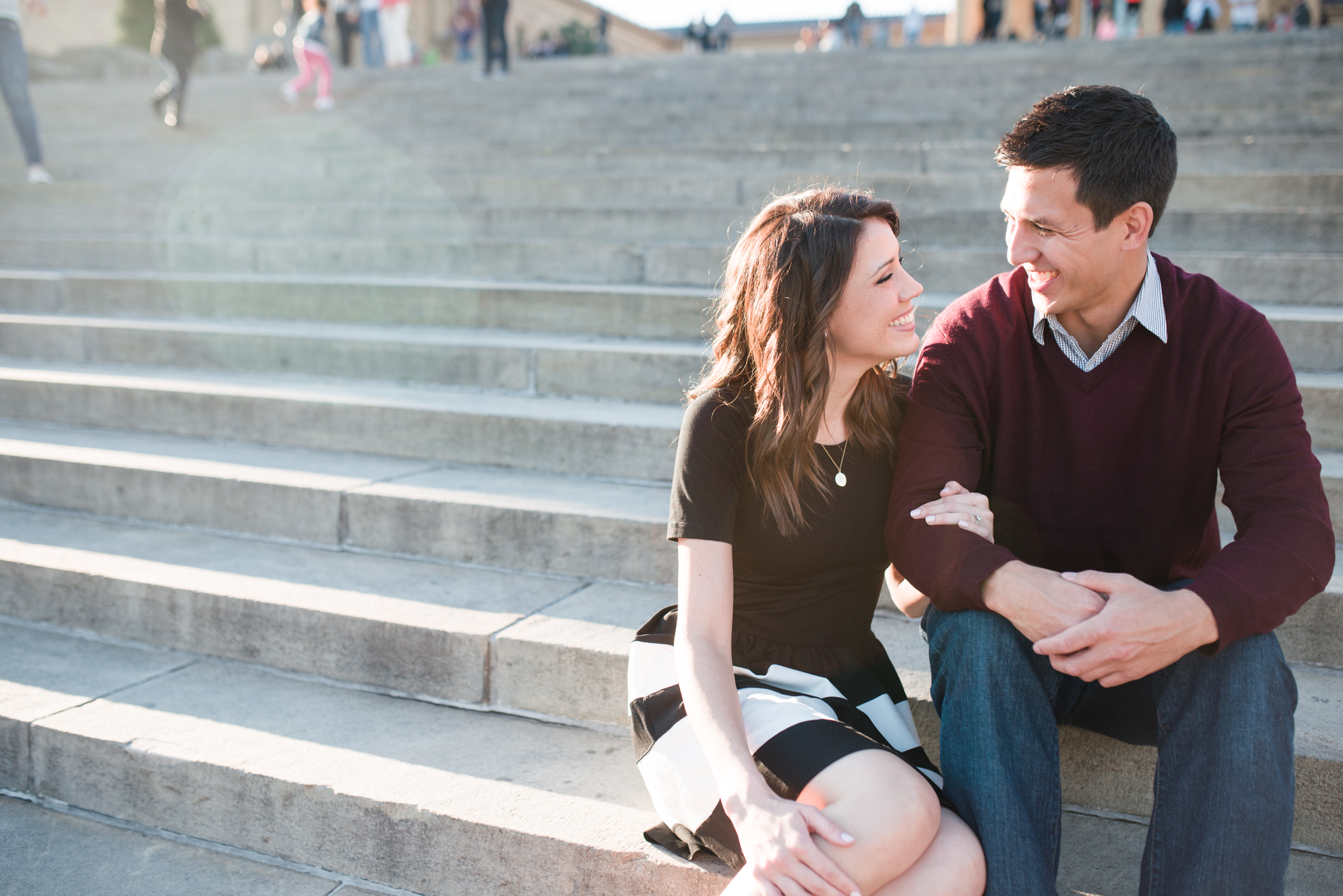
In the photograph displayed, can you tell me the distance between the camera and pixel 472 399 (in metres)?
3.89

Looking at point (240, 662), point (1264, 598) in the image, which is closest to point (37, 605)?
point (240, 662)

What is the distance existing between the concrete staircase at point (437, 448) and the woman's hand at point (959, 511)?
0.58 metres

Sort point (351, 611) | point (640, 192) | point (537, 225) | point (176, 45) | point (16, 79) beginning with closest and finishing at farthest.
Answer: point (351, 611) → point (537, 225) → point (640, 192) → point (16, 79) → point (176, 45)

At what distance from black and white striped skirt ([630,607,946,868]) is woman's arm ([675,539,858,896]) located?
0.06 m

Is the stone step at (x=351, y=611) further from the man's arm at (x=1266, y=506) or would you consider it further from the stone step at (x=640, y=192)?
the stone step at (x=640, y=192)

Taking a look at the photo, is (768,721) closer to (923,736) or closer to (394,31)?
(923,736)

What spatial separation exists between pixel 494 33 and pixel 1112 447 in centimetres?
1131

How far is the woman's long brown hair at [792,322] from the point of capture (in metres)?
1.85

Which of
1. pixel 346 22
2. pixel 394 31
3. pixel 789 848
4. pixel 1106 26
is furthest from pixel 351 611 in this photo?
pixel 1106 26

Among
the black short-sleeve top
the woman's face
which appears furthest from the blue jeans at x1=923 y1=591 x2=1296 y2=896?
the woman's face

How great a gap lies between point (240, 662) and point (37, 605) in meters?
0.82

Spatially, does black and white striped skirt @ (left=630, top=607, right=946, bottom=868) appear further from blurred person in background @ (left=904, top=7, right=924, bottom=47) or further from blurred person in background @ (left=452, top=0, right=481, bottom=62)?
blurred person in background @ (left=904, top=7, right=924, bottom=47)

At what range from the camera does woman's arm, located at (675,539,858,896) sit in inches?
57.9

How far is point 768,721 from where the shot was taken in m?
1.71
